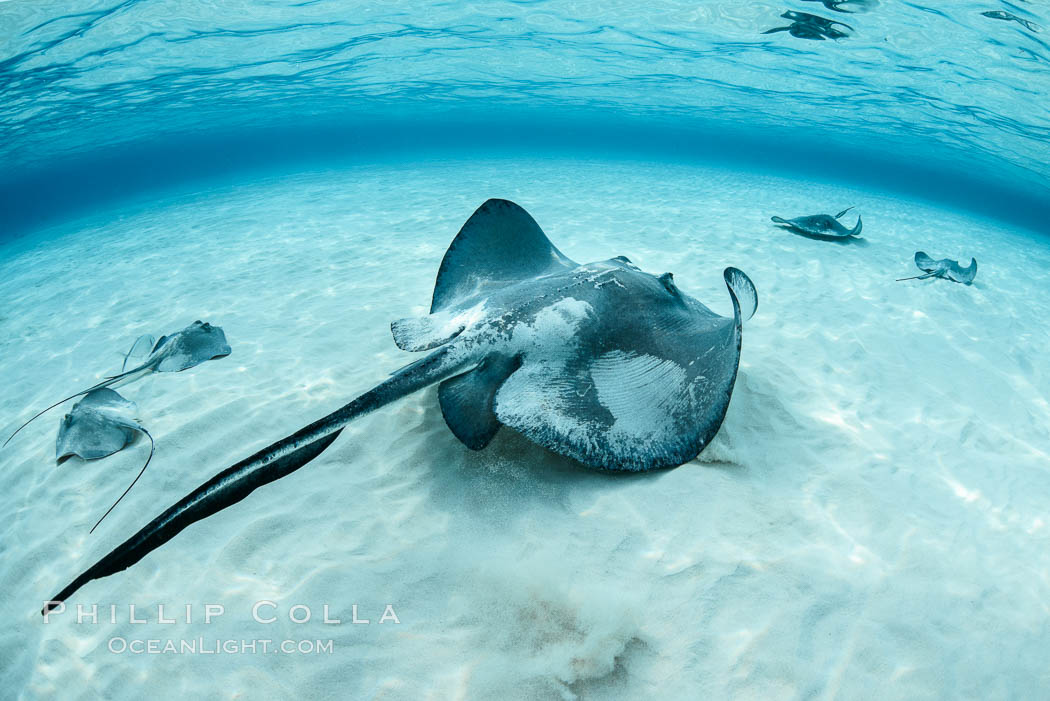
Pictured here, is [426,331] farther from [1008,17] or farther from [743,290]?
[1008,17]

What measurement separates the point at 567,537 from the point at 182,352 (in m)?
4.11

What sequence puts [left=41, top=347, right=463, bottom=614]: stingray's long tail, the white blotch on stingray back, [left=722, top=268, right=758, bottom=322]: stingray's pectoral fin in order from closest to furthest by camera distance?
[left=41, top=347, right=463, bottom=614]: stingray's long tail, the white blotch on stingray back, [left=722, top=268, right=758, bottom=322]: stingray's pectoral fin

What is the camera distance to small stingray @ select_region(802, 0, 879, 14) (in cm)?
1193

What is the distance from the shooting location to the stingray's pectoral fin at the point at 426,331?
10.1 ft


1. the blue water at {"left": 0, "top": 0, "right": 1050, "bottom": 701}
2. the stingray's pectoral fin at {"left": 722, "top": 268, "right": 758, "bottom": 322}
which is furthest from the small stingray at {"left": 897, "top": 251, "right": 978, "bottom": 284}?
the stingray's pectoral fin at {"left": 722, "top": 268, "right": 758, "bottom": 322}

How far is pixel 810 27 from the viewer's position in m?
14.4

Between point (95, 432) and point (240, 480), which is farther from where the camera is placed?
point (95, 432)

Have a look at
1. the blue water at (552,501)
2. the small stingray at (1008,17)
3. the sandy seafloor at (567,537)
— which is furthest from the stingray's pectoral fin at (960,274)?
the small stingray at (1008,17)

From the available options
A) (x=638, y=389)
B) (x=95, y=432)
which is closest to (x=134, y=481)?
(x=95, y=432)

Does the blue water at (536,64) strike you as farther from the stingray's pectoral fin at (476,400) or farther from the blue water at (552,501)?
the stingray's pectoral fin at (476,400)

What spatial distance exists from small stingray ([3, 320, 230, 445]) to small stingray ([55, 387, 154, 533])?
0.68 m

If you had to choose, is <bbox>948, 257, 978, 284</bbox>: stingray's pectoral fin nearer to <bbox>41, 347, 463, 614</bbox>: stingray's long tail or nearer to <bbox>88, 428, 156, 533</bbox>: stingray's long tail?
<bbox>41, 347, 463, 614</bbox>: stingray's long tail

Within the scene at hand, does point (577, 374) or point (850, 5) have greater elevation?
point (850, 5)

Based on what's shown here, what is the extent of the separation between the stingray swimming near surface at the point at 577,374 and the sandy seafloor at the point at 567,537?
0.39 metres
